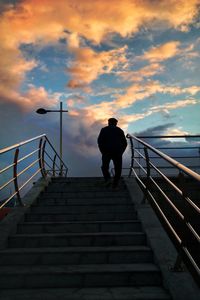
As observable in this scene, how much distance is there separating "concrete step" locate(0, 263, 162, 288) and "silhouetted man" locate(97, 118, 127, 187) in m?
4.43

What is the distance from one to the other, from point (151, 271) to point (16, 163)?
333cm

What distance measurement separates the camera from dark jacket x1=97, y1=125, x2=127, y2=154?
888cm

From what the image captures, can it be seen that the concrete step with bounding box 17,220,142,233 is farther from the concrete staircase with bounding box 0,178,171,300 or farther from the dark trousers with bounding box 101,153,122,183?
the dark trousers with bounding box 101,153,122,183

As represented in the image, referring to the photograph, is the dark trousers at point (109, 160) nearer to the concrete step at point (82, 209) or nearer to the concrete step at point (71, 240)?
the concrete step at point (82, 209)

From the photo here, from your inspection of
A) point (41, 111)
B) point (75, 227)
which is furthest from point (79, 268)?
point (41, 111)

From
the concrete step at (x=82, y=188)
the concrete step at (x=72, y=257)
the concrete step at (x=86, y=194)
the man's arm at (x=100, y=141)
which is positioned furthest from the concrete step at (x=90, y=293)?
the man's arm at (x=100, y=141)

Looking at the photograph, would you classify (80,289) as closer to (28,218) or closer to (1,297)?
(1,297)

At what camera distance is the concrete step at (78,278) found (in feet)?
14.3

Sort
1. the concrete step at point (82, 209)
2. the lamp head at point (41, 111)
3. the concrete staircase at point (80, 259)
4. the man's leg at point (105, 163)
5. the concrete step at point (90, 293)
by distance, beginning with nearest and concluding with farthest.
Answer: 1. the concrete step at point (90, 293)
2. the concrete staircase at point (80, 259)
3. the concrete step at point (82, 209)
4. the man's leg at point (105, 163)
5. the lamp head at point (41, 111)

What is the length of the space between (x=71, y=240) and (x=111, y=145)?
3746mm

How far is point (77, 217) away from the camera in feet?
21.3

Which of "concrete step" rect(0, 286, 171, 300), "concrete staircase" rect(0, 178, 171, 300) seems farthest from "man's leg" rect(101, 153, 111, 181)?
"concrete step" rect(0, 286, 171, 300)

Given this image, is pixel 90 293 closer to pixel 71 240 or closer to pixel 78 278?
pixel 78 278

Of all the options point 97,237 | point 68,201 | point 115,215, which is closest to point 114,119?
point 68,201
